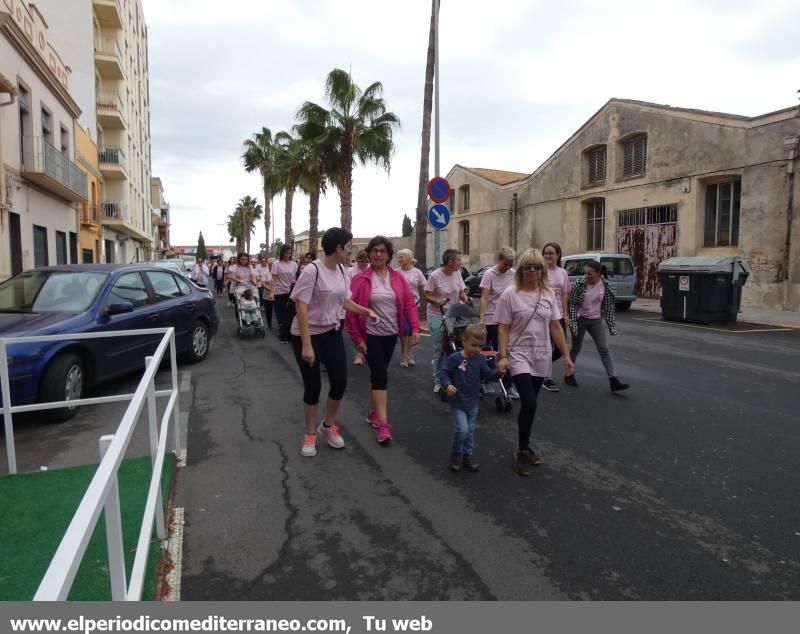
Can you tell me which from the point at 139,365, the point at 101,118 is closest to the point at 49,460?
the point at 139,365

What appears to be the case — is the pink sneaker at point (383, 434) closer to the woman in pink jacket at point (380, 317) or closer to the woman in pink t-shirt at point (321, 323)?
the woman in pink jacket at point (380, 317)

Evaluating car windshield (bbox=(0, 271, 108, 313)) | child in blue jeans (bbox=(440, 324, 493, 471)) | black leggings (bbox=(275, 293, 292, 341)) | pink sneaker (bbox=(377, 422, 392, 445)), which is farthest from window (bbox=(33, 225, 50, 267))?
child in blue jeans (bbox=(440, 324, 493, 471))

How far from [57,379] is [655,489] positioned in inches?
207

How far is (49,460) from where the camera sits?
4629 mm

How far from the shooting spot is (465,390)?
4422 mm

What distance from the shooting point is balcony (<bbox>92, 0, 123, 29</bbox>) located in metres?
28.8

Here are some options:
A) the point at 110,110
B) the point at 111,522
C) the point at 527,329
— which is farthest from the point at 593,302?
the point at 110,110

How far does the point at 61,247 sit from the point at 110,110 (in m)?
15.1

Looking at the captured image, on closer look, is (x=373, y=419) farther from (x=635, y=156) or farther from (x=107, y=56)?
(x=107, y=56)

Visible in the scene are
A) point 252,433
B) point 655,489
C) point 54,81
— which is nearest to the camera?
point 655,489

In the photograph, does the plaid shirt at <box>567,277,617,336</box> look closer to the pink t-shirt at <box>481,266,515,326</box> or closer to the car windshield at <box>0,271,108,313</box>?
the pink t-shirt at <box>481,266,515,326</box>

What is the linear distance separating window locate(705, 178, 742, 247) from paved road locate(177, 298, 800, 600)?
15.7 m
